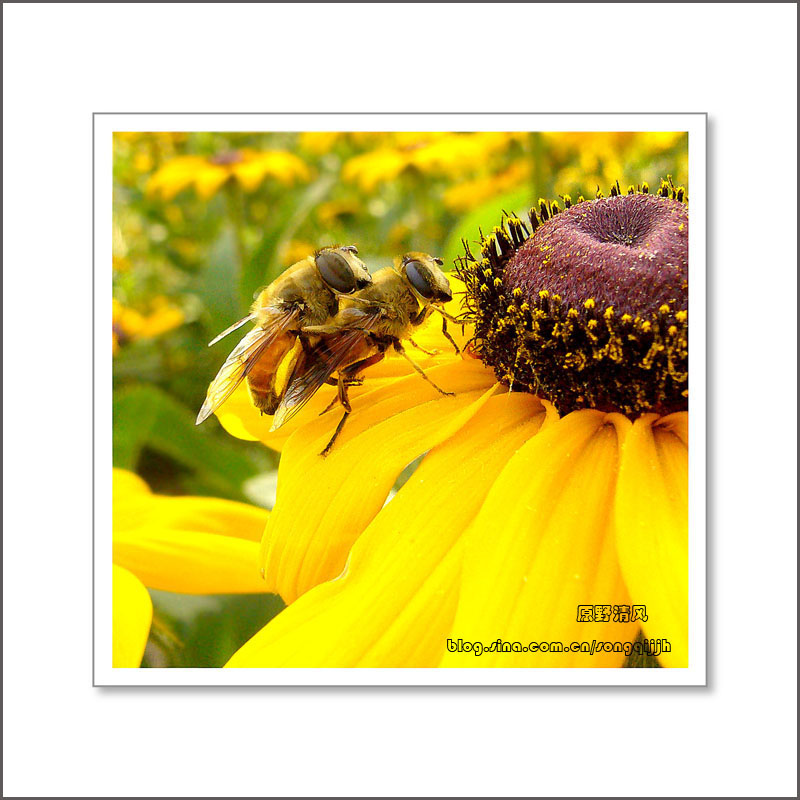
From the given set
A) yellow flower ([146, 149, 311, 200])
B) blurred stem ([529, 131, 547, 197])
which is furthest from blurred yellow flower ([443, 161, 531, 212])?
yellow flower ([146, 149, 311, 200])

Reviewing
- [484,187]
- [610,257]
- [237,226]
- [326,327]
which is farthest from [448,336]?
[237,226]

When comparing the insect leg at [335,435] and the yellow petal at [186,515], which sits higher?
Result: the insect leg at [335,435]

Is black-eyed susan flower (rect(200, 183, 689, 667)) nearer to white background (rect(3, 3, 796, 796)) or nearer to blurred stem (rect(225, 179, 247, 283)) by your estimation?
white background (rect(3, 3, 796, 796))

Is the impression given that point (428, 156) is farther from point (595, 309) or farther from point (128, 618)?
point (128, 618)

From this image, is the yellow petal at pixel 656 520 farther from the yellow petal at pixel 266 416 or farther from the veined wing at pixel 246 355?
the veined wing at pixel 246 355
